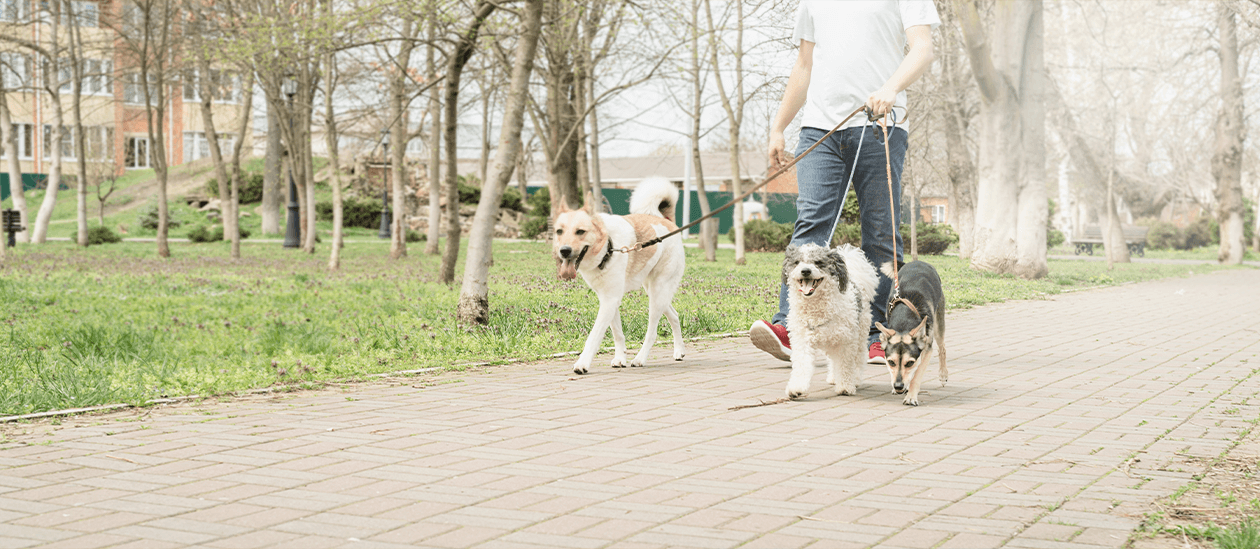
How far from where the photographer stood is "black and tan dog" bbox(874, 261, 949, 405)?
19.2 feet

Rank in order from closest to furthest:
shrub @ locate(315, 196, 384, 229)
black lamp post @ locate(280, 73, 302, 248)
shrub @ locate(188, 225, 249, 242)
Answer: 1. black lamp post @ locate(280, 73, 302, 248)
2. shrub @ locate(188, 225, 249, 242)
3. shrub @ locate(315, 196, 384, 229)

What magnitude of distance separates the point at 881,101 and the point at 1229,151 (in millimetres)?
30965

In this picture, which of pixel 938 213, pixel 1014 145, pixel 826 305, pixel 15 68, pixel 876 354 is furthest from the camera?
pixel 15 68

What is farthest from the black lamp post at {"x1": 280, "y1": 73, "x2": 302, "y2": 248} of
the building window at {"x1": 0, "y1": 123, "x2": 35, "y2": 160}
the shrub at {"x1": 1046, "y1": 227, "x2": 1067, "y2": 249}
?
the shrub at {"x1": 1046, "y1": 227, "x2": 1067, "y2": 249}

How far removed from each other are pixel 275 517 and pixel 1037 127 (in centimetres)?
1967

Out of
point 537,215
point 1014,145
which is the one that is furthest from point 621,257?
point 537,215

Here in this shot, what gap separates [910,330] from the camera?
19.1 feet

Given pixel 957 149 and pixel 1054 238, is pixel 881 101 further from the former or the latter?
pixel 1054 238

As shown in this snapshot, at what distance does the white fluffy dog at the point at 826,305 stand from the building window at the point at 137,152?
5710 centimetres

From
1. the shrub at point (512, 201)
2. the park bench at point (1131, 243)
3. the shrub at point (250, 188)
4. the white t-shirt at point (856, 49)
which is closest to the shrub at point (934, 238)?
the park bench at point (1131, 243)

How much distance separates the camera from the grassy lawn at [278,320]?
694cm

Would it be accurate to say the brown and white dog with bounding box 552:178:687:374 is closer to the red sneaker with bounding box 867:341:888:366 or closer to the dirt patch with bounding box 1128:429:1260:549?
the red sneaker with bounding box 867:341:888:366

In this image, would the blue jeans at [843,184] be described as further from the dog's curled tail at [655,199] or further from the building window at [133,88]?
the building window at [133,88]

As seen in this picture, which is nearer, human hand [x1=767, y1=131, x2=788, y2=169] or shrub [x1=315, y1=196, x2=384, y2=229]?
human hand [x1=767, y1=131, x2=788, y2=169]
